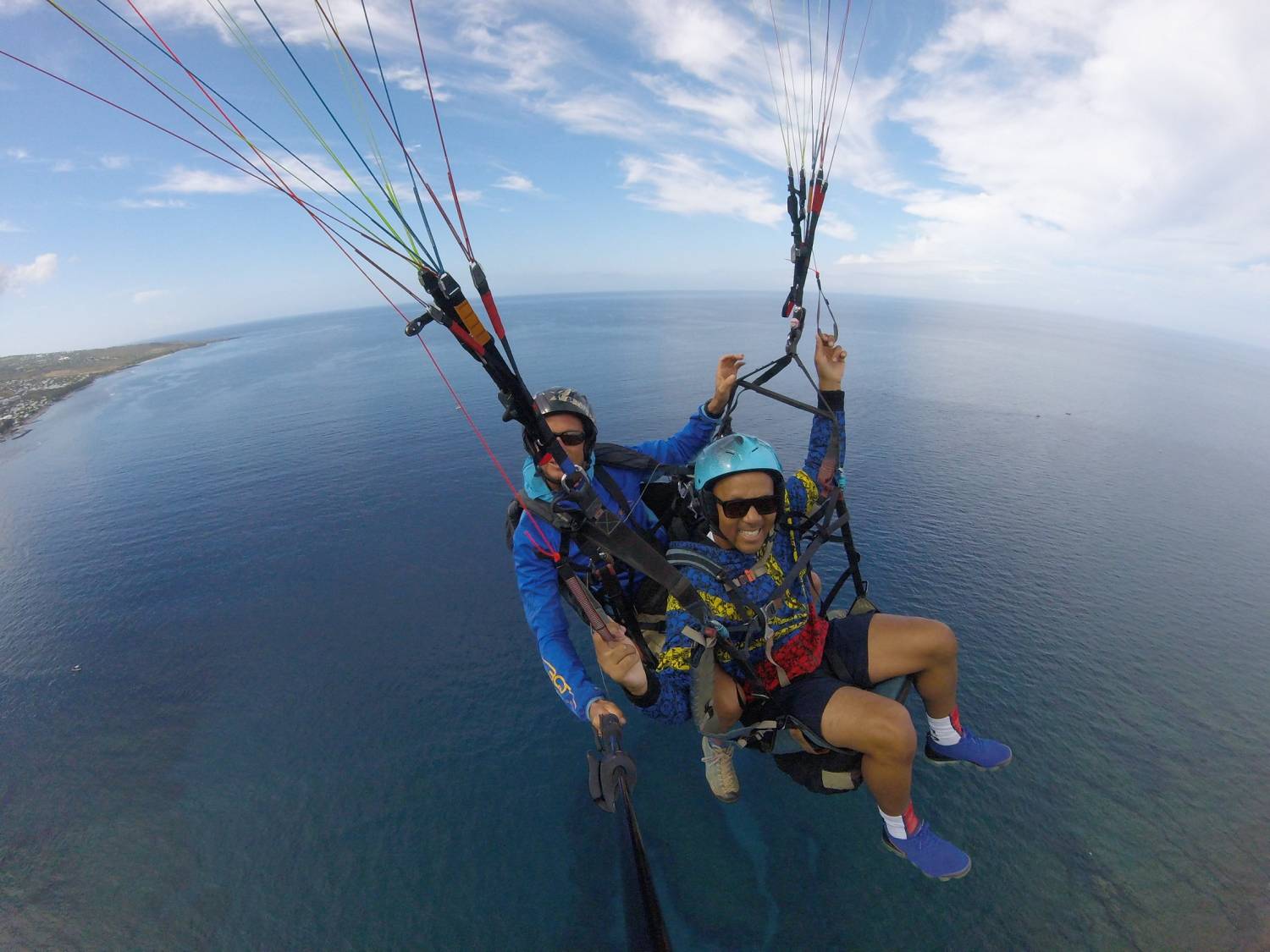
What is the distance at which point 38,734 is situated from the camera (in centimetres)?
2070

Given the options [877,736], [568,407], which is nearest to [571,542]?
[568,407]

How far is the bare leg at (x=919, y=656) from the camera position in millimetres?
5066

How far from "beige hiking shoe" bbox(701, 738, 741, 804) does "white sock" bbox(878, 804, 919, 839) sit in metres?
2.09

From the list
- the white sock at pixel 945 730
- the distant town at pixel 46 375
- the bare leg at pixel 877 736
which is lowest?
the white sock at pixel 945 730

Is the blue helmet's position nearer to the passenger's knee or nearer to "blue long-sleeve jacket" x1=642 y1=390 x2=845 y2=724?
"blue long-sleeve jacket" x1=642 y1=390 x2=845 y2=724

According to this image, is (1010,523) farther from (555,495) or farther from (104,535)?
(104,535)

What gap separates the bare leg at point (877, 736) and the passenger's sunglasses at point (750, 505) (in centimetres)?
187

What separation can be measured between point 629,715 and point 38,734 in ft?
83.3

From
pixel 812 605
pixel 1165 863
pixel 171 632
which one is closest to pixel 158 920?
pixel 171 632

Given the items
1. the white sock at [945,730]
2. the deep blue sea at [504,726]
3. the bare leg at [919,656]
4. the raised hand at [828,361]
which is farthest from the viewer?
the deep blue sea at [504,726]

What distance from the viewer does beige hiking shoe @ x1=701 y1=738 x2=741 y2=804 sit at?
6.57m

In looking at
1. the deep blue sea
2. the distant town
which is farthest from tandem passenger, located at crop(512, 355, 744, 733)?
the distant town

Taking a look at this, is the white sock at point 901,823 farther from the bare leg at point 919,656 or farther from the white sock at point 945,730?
the bare leg at point 919,656

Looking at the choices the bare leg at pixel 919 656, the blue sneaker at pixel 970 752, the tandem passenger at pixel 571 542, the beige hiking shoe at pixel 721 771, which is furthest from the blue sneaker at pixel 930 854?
the tandem passenger at pixel 571 542
